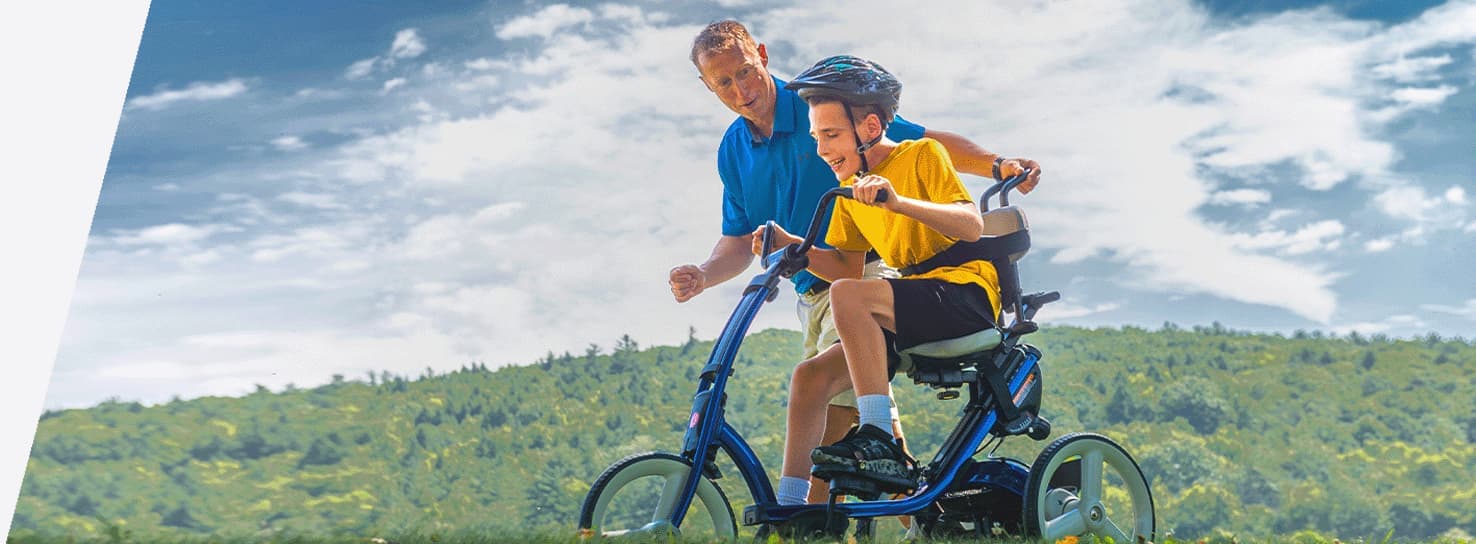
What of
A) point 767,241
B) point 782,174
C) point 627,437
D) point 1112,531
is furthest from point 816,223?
point 627,437

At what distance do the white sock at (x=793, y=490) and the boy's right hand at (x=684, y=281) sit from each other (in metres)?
0.53

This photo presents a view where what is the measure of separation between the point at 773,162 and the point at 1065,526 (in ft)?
4.12

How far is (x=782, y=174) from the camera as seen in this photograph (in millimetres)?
3807

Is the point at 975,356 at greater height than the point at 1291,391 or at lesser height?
lesser

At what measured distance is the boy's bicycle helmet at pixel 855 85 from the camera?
3.28m

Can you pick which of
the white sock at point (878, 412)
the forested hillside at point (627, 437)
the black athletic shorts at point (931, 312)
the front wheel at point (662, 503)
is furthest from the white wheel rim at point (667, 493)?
the forested hillside at point (627, 437)

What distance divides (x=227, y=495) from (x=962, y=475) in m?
8.23

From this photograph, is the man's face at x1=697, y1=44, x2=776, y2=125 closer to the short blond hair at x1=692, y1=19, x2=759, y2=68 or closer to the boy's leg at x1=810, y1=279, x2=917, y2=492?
the short blond hair at x1=692, y1=19, x2=759, y2=68

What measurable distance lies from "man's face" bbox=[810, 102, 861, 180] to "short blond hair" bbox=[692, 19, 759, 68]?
1.54ft

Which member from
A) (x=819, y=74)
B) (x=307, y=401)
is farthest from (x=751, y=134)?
(x=307, y=401)

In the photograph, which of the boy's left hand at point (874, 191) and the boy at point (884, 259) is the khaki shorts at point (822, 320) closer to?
the boy at point (884, 259)

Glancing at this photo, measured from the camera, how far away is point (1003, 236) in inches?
132

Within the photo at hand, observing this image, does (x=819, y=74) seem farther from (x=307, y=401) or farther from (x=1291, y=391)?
(x=1291, y=391)

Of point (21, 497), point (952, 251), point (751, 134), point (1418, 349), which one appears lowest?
point (21, 497)
